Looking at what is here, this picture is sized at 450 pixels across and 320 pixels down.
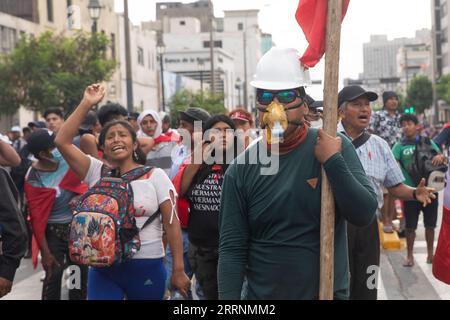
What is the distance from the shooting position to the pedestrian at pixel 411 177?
1027 cm

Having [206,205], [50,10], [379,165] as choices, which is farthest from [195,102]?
[379,165]

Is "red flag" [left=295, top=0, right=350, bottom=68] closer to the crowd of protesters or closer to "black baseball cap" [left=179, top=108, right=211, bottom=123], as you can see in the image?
the crowd of protesters

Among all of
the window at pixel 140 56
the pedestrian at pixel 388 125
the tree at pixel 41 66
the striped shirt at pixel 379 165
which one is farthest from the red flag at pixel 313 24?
the window at pixel 140 56

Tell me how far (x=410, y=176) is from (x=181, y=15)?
111m

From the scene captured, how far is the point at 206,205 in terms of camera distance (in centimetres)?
617

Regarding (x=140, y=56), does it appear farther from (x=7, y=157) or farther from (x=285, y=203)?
(x=285, y=203)

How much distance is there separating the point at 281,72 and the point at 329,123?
334 mm

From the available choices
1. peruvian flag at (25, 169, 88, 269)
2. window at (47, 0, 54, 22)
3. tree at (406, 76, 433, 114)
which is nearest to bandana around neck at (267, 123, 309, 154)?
peruvian flag at (25, 169, 88, 269)

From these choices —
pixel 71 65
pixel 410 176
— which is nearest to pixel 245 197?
pixel 410 176

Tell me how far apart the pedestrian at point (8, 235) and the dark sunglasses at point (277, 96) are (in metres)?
1.50

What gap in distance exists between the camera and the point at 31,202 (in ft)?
24.2

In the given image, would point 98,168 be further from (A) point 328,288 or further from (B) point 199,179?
(A) point 328,288

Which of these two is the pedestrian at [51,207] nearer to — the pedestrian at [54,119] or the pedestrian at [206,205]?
the pedestrian at [206,205]

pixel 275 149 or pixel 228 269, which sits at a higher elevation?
pixel 275 149
